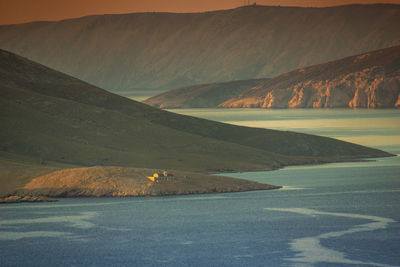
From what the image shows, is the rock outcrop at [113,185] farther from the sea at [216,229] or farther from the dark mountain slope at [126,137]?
the dark mountain slope at [126,137]

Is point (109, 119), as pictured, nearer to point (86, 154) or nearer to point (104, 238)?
point (86, 154)

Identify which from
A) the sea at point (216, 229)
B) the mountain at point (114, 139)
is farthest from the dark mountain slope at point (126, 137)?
the sea at point (216, 229)

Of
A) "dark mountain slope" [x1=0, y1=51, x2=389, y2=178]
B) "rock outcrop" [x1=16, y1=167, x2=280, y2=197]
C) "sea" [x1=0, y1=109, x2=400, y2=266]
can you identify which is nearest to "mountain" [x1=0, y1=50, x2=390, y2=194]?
"dark mountain slope" [x1=0, y1=51, x2=389, y2=178]

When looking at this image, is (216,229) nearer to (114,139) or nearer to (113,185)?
(113,185)

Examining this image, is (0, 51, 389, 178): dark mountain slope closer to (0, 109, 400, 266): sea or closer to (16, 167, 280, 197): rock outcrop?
(16, 167, 280, 197): rock outcrop

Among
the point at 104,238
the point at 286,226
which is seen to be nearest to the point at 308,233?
the point at 286,226

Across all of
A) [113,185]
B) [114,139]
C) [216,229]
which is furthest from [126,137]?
[216,229]

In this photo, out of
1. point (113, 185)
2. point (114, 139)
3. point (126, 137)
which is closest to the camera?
point (113, 185)
